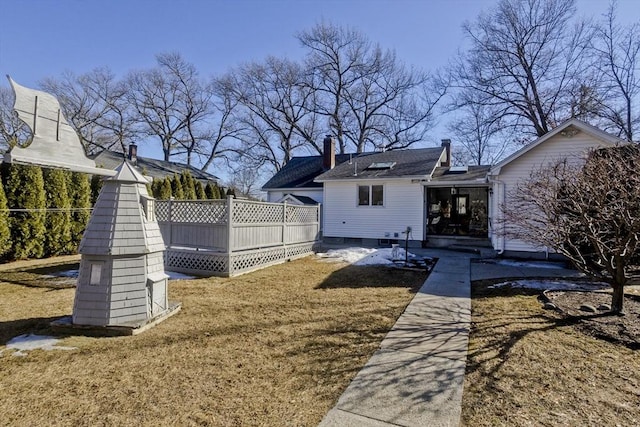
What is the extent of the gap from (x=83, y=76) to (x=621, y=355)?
40813mm

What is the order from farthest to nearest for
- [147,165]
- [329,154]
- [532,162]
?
[147,165], [329,154], [532,162]

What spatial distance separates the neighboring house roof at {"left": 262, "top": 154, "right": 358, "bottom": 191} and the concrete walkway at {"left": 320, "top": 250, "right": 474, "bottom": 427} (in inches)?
557

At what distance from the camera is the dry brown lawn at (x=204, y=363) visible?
2.75 m

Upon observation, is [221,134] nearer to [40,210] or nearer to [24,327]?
[40,210]

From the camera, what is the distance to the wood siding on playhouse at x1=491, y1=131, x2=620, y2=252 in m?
10.5

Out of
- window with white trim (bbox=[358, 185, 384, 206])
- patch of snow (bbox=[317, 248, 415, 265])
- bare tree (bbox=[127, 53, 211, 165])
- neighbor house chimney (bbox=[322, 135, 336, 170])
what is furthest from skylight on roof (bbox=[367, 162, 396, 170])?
bare tree (bbox=[127, 53, 211, 165])

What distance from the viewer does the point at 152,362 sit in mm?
3643

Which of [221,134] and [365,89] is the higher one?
[365,89]

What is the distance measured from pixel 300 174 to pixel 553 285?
50.8 feet

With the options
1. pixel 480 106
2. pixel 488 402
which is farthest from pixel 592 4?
pixel 488 402

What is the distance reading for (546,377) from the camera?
3.35m

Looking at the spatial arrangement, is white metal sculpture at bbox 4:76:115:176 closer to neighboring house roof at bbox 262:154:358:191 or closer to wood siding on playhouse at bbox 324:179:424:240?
wood siding on playhouse at bbox 324:179:424:240

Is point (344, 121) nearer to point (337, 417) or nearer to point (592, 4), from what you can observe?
point (592, 4)

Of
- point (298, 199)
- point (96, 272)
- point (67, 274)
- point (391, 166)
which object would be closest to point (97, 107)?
point (298, 199)
